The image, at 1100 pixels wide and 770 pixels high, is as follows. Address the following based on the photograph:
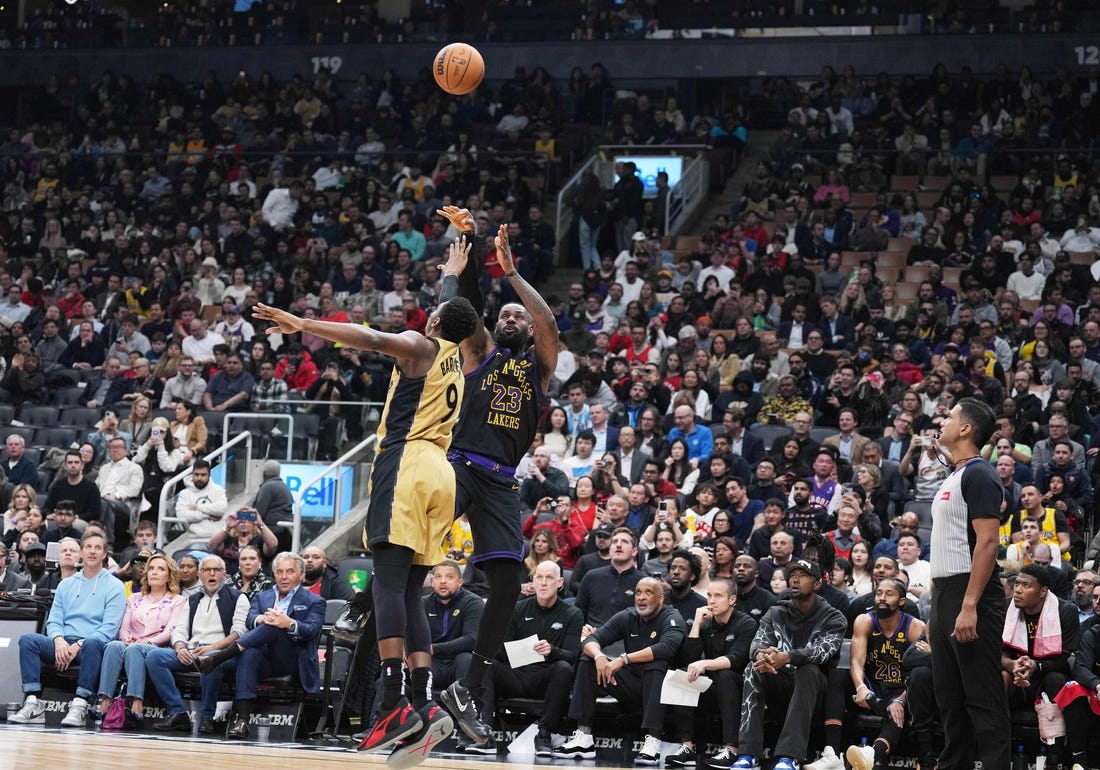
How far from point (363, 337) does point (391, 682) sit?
1.60m

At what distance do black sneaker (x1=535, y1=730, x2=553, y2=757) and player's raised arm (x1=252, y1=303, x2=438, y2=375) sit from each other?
15.4 feet

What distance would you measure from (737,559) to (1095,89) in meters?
14.1

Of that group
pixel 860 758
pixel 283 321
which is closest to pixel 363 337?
pixel 283 321

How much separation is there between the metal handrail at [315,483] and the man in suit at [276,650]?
2563mm

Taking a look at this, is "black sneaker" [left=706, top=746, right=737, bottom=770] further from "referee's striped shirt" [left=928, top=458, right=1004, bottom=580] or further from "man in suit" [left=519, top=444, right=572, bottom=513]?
"man in suit" [left=519, top=444, right=572, bottom=513]

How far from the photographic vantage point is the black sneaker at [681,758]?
10344mm

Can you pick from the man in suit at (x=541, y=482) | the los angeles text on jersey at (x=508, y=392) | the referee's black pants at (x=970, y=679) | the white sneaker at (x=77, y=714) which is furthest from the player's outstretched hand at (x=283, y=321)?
the man in suit at (x=541, y=482)

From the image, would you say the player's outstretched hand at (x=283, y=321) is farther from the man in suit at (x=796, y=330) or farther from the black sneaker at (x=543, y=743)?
the man in suit at (x=796, y=330)

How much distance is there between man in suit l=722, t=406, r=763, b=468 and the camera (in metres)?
14.4

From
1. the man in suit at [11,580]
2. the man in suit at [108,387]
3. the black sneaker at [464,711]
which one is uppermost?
the man in suit at [108,387]

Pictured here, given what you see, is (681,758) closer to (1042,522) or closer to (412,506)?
(1042,522)

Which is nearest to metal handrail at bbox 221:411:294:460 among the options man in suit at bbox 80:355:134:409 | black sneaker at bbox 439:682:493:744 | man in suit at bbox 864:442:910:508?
man in suit at bbox 80:355:134:409

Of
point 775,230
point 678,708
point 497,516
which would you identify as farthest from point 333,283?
point 497,516

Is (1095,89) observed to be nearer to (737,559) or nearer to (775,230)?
(775,230)
